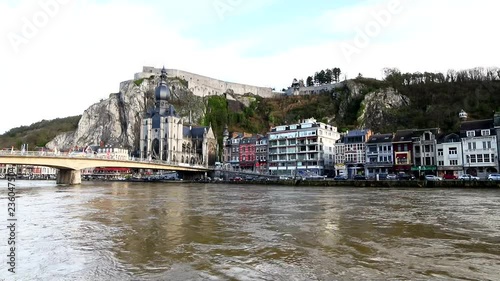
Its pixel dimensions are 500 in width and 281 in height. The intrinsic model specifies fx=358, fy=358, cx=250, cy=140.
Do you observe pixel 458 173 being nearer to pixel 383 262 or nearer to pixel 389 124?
pixel 389 124

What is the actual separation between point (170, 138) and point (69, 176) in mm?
48328

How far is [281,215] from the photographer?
19.7m

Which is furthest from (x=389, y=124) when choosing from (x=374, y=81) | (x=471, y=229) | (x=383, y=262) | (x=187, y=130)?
(x=383, y=262)

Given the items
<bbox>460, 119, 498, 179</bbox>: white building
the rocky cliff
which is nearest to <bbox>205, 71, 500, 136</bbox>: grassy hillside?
the rocky cliff

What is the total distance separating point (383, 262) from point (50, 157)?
5275cm

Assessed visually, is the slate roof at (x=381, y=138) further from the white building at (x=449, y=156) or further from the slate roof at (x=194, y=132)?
the slate roof at (x=194, y=132)

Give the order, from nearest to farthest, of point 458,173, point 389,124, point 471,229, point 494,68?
point 471,229 < point 458,173 < point 389,124 < point 494,68

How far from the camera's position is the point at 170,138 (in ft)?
358

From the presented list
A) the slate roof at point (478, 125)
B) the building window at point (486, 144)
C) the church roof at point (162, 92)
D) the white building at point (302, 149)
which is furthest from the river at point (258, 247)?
the church roof at point (162, 92)

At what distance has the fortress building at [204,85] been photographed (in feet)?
451

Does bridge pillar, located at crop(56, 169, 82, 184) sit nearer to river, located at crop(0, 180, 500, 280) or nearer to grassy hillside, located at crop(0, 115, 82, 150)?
river, located at crop(0, 180, 500, 280)

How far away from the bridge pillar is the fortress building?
76114 mm

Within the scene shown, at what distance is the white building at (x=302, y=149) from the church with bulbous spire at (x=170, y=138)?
35.5 meters

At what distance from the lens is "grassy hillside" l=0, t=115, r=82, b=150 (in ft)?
459
